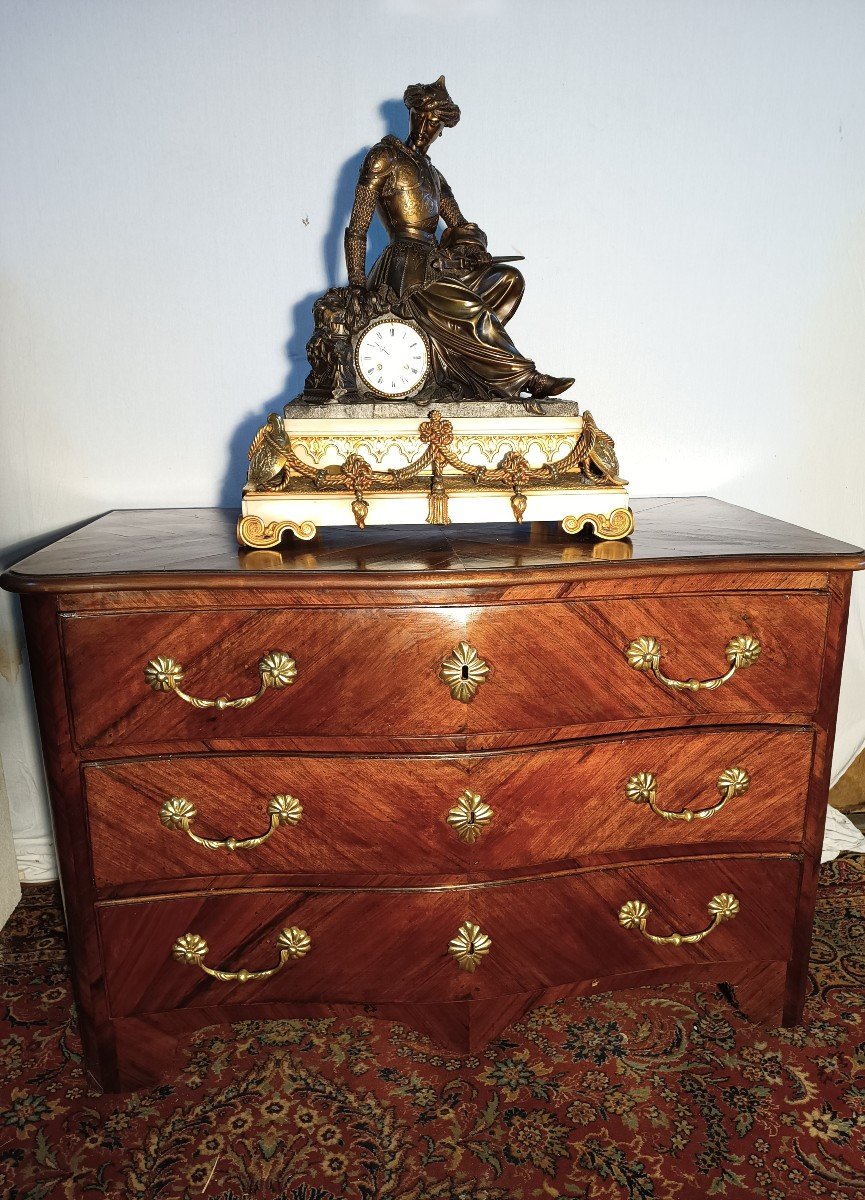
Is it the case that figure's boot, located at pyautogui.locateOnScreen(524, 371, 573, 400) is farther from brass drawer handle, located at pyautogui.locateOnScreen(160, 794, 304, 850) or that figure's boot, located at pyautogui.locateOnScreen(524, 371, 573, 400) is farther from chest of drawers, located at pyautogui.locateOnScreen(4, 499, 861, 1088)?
brass drawer handle, located at pyautogui.locateOnScreen(160, 794, 304, 850)

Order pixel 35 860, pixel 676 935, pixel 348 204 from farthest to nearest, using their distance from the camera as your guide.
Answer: pixel 35 860 < pixel 348 204 < pixel 676 935

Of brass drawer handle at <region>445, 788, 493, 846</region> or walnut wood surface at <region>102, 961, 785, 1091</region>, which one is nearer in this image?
brass drawer handle at <region>445, 788, 493, 846</region>

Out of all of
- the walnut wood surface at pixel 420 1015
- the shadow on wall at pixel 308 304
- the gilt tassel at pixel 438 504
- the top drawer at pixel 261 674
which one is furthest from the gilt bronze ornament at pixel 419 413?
the walnut wood surface at pixel 420 1015

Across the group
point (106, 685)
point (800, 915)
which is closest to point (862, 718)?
point (800, 915)

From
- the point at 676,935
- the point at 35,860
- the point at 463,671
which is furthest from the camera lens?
the point at 35,860

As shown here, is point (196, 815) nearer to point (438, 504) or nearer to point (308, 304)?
point (438, 504)

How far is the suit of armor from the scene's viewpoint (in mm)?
1521

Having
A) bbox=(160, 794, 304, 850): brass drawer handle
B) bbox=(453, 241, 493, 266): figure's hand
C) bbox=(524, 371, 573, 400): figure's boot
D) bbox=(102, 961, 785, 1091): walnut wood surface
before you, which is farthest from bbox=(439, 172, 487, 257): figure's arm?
bbox=(102, 961, 785, 1091): walnut wood surface

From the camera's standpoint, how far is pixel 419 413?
151 centimetres

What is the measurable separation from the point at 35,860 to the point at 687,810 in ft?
5.53

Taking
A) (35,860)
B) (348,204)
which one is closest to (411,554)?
(348,204)

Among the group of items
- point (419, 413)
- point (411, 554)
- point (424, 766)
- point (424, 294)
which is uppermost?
point (424, 294)

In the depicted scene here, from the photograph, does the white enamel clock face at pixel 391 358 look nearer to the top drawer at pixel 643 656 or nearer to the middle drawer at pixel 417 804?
the top drawer at pixel 643 656

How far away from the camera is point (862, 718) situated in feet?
7.72
